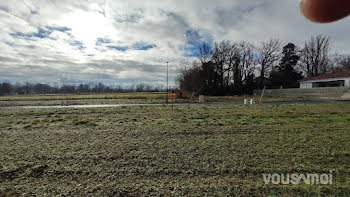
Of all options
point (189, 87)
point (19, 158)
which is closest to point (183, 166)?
point (19, 158)

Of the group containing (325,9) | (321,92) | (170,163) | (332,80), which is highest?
(332,80)

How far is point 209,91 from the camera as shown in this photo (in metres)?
45.1

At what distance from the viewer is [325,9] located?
63cm

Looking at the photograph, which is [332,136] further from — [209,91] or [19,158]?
[209,91]

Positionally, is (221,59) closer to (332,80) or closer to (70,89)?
(332,80)

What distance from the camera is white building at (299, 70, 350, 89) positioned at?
31120 millimetres

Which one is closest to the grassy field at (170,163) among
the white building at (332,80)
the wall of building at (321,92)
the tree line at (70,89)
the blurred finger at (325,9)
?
the blurred finger at (325,9)

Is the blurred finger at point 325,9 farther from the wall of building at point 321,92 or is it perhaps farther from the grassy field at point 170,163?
the wall of building at point 321,92

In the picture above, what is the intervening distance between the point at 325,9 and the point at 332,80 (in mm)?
46286

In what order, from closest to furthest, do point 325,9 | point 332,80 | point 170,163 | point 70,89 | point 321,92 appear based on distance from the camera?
point 325,9
point 170,163
point 321,92
point 332,80
point 70,89

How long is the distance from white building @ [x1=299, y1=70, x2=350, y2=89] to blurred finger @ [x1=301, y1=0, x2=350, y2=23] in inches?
1702

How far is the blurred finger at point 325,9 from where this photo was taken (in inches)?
23.7

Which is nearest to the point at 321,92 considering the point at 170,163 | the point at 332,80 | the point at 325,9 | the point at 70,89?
the point at 332,80

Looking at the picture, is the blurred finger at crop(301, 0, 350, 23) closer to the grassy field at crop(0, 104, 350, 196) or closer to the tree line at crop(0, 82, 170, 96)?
the grassy field at crop(0, 104, 350, 196)
